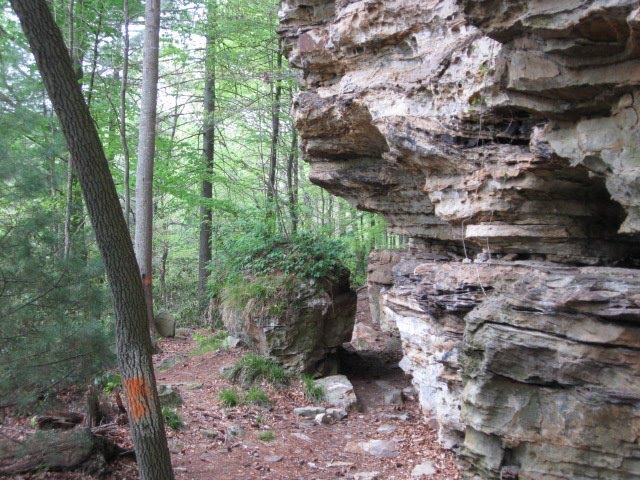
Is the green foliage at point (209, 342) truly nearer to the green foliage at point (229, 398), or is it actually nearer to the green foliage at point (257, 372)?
the green foliage at point (257, 372)

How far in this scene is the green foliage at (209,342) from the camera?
464 inches

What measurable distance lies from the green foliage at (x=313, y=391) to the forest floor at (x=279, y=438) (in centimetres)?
13

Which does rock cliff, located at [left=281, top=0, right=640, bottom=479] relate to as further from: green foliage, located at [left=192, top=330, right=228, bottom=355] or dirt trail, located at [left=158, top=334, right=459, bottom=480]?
green foliage, located at [left=192, top=330, right=228, bottom=355]

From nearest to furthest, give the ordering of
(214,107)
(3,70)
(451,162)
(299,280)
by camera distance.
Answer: (451,162)
(3,70)
(299,280)
(214,107)

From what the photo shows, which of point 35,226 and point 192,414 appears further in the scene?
point 192,414

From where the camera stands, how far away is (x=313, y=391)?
381 inches

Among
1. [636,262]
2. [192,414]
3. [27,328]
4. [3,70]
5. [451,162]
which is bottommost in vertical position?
[192,414]

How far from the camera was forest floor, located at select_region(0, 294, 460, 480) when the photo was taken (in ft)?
22.3

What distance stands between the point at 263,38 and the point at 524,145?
1134cm

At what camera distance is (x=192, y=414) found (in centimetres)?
827

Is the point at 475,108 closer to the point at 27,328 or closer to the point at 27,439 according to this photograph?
the point at 27,328

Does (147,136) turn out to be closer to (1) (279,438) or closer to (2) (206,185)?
(2) (206,185)

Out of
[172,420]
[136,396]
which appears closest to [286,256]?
[172,420]

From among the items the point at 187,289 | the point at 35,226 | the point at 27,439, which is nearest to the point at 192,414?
the point at 27,439
